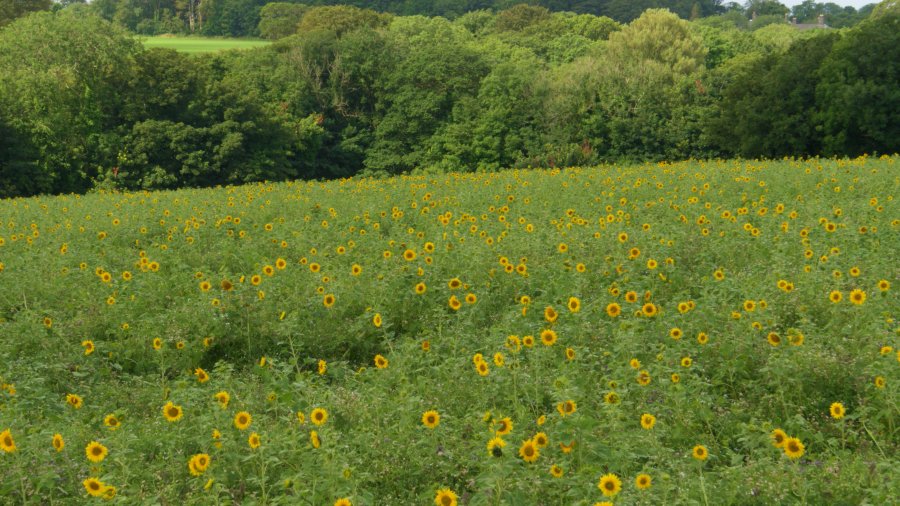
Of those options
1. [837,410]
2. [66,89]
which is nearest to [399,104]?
[66,89]

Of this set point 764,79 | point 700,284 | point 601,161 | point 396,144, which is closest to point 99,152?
point 396,144

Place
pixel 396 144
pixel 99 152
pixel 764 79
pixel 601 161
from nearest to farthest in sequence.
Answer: pixel 764 79 < pixel 99 152 < pixel 601 161 < pixel 396 144

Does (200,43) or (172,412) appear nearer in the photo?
(172,412)

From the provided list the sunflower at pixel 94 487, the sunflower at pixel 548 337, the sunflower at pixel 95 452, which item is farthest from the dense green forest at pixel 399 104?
the sunflower at pixel 94 487

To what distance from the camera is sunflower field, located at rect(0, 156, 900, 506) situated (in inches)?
131

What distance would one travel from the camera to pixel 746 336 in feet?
15.5

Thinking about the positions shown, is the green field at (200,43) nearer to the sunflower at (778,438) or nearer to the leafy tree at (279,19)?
the leafy tree at (279,19)

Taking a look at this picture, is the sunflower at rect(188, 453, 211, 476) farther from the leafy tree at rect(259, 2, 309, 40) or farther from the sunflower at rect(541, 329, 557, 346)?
the leafy tree at rect(259, 2, 309, 40)

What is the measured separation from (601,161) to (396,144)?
45.1 ft

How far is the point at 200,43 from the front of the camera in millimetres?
73750

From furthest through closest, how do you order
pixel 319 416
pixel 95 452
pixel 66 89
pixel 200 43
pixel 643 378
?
1. pixel 200 43
2. pixel 66 89
3. pixel 643 378
4. pixel 319 416
5. pixel 95 452

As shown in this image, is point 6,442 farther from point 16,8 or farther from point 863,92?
point 16,8

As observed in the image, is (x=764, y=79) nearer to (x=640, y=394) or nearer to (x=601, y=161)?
(x=601, y=161)

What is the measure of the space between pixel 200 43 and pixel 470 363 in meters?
76.6
